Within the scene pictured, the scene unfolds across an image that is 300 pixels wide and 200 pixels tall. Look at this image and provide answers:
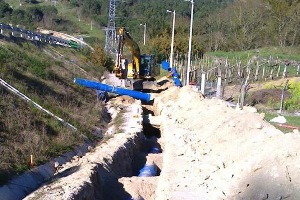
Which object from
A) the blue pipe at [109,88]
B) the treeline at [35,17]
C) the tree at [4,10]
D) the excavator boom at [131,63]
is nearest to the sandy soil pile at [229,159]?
the blue pipe at [109,88]

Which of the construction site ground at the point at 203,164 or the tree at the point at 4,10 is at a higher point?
the tree at the point at 4,10

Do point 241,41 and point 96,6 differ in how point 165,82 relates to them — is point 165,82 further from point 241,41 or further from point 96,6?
point 96,6

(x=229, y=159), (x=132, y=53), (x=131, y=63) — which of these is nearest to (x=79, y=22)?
(x=131, y=63)

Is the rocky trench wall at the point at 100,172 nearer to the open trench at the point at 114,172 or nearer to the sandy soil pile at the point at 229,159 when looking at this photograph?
the open trench at the point at 114,172

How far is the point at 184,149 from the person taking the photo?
1752 centimetres

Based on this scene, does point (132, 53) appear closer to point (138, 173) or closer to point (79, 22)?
point (138, 173)

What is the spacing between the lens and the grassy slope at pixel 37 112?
54.3 ft

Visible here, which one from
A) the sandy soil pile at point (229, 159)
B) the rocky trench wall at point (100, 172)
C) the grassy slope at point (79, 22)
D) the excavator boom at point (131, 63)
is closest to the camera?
the sandy soil pile at point (229, 159)

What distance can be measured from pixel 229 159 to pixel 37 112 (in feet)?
30.3

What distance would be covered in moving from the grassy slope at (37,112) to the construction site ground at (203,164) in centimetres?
147

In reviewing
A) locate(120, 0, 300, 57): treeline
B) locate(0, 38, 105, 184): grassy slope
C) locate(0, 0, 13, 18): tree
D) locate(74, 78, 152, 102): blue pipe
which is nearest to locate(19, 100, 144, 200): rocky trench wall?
locate(0, 38, 105, 184): grassy slope

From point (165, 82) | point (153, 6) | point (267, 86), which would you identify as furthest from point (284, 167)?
point (153, 6)

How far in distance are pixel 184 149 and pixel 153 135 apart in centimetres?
906

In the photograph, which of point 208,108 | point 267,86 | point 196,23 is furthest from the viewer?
point 196,23
